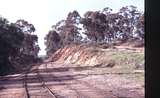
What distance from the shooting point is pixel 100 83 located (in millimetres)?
6305

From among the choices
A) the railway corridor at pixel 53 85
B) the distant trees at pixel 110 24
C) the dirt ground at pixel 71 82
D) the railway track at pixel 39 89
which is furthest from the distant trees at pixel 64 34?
the railway track at pixel 39 89

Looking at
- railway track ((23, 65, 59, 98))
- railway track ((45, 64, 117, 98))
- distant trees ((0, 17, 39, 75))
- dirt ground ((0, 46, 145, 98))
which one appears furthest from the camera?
railway track ((23, 65, 59, 98))

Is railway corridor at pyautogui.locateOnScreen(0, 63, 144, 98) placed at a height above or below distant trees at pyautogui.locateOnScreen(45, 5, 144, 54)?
below

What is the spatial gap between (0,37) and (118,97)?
217 centimetres

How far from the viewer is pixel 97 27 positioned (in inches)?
209

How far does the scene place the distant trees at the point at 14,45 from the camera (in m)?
4.91

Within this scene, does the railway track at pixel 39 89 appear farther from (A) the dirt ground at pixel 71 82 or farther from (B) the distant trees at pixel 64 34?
(B) the distant trees at pixel 64 34

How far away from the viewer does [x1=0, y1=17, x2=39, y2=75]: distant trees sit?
491 centimetres

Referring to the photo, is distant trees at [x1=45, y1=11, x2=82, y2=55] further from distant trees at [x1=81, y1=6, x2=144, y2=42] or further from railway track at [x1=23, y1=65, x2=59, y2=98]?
railway track at [x1=23, y1=65, x2=59, y2=98]

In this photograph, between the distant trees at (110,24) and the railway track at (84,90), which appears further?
the railway track at (84,90)

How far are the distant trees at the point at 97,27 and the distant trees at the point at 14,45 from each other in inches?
17.1

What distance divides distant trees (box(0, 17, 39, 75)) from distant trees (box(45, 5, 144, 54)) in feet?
1.42

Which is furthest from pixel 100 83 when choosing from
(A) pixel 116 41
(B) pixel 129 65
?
(A) pixel 116 41

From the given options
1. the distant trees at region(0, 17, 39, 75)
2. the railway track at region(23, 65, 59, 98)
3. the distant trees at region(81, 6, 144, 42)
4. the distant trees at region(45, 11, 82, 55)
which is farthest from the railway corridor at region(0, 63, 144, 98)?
the distant trees at region(81, 6, 144, 42)
